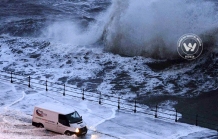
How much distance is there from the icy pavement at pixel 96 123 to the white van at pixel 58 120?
0.33m

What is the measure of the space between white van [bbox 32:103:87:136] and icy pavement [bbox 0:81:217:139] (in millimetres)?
330

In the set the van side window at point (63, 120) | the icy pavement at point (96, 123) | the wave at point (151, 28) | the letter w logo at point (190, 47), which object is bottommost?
the icy pavement at point (96, 123)

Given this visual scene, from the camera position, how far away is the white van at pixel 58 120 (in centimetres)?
2102

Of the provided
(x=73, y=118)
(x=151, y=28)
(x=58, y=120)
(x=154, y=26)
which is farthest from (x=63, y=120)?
(x=154, y=26)

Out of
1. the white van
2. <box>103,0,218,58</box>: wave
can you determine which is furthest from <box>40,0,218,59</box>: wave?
the white van

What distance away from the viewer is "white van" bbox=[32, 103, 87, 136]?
827 inches

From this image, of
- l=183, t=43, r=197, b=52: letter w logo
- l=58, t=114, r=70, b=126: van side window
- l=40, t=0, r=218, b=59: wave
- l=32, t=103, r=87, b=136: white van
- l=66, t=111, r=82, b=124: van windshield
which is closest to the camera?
l=32, t=103, r=87, b=136: white van

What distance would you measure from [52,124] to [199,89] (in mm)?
11226

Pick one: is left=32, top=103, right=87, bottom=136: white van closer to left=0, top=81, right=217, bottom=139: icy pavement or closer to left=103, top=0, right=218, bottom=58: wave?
left=0, top=81, right=217, bottom=139: icy pavement

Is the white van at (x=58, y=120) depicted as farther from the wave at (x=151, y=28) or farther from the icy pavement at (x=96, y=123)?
the wave at (x=151, y=28)

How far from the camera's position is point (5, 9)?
59562mm

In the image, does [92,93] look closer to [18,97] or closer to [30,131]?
[18,97]

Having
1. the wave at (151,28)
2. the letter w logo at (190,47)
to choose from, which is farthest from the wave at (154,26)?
the letter w logo at (190,47)

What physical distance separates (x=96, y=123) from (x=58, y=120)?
231cm
